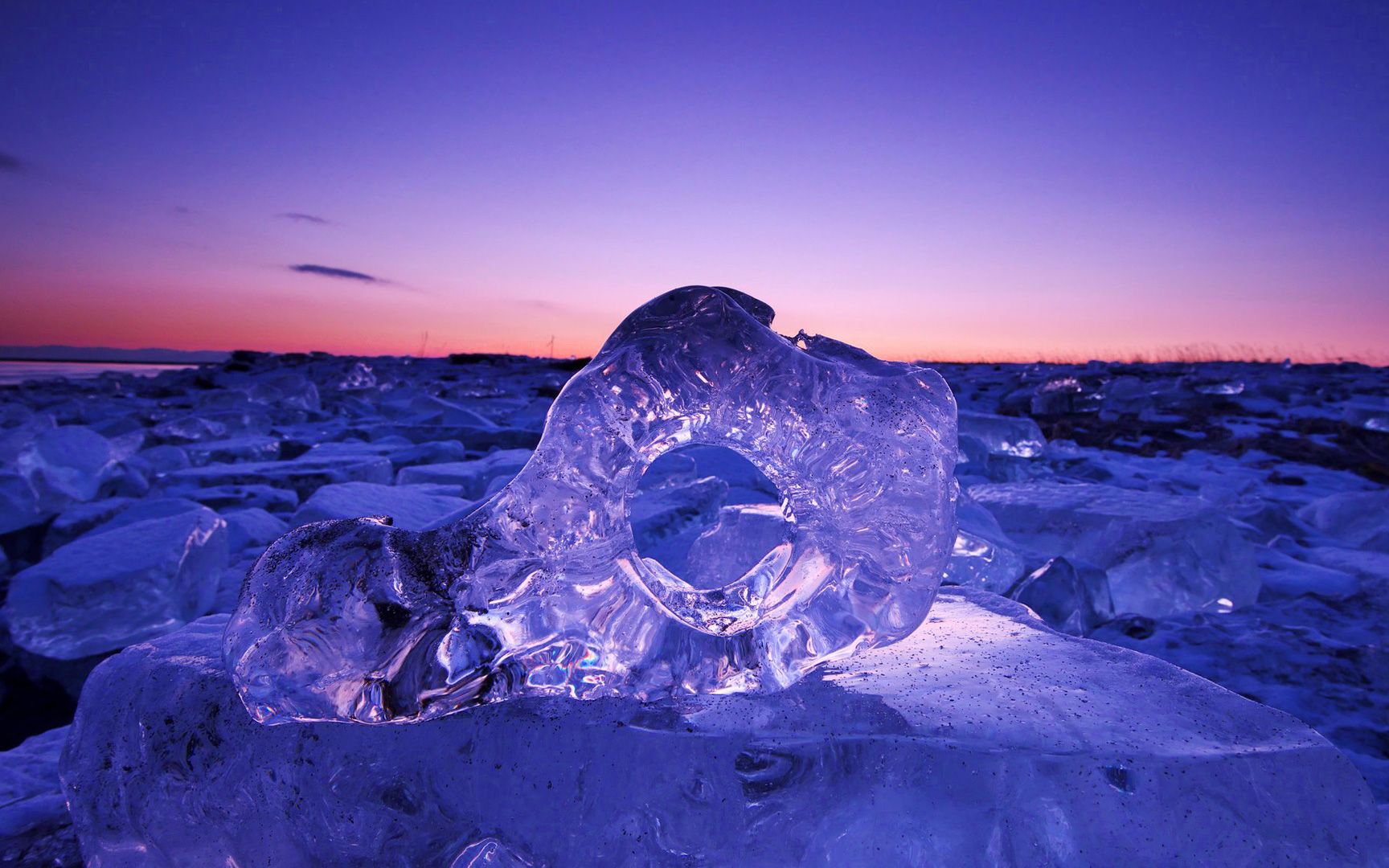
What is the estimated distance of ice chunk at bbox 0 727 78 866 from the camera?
0.96 metres

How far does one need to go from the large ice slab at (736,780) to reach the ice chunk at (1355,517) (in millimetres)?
2329

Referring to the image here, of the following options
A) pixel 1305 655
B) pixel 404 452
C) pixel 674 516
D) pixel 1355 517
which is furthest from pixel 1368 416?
pixel 404 452

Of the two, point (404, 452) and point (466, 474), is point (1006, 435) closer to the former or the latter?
point (466, 474)

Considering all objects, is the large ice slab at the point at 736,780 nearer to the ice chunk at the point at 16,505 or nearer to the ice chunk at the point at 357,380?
the ice chunk at the point at 16,505

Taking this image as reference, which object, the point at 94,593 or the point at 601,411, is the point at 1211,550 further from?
the point at 94,593

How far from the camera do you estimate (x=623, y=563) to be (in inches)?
37.8

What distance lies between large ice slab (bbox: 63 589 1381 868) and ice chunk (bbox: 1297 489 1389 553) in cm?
233

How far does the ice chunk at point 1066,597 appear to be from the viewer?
1.76 metres

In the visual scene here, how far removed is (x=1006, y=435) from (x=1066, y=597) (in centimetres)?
307

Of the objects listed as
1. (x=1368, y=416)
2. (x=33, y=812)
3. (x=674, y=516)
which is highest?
(x=1368, y=416)

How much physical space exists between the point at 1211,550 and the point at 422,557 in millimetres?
2132

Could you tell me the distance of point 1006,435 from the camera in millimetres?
4602

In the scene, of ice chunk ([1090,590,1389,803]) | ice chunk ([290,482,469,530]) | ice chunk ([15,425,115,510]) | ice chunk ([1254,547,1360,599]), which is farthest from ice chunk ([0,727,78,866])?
ice chunk ([1254,547,1360,599])

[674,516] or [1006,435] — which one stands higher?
[1006,435]
